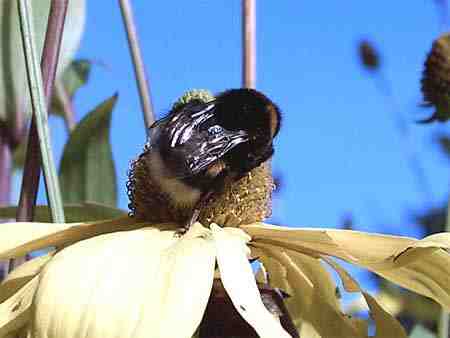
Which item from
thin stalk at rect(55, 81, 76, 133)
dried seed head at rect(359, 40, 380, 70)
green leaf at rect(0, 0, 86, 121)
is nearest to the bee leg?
green leaf at rect(0, 0, 86, 121)

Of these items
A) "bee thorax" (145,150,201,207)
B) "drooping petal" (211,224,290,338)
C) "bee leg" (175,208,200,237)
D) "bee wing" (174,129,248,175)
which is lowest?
"drooping petal" (211,224,290,338)

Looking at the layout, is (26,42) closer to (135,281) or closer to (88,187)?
(135,281)

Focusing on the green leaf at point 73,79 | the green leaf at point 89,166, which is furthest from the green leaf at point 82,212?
the green leaf at point 73,79

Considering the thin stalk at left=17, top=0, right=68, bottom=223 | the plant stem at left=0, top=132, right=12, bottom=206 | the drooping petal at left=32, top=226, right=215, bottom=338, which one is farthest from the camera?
the plant stem at left=0, top=132, right=12, bottom=206

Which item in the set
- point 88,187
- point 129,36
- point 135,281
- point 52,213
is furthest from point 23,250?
point 88,187

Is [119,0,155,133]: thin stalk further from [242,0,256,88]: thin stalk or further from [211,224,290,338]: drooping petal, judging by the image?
[211,224,290,338]: drooping petal

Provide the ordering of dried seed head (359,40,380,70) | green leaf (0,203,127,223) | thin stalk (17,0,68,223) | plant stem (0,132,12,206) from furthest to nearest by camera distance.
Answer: dried seed head (359,40,380,70) → plant stem (0,132,12,206) → green leaf (0,203,127,223) → thin stalk (17,0,68,223)
